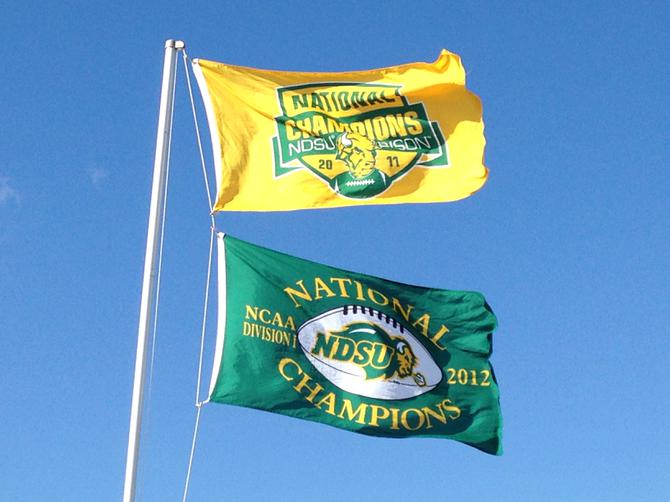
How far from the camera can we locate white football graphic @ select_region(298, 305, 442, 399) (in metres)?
16.3

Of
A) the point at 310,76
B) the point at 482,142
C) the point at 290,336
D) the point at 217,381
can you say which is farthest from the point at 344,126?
the point at 217,381

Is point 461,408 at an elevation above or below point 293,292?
below

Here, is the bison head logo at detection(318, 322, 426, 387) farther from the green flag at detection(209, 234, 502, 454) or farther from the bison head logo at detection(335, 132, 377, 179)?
the bison head logo at detection(335, 132, 377, 179)

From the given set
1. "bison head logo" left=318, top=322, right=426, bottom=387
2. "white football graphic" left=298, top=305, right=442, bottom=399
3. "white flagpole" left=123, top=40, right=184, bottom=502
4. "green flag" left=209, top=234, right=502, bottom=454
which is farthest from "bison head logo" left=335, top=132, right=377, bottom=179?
"white flagpole" left=123, top=40, right=184, bottom=502

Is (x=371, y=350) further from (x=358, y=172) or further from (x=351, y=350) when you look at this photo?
(x=358, y=172)

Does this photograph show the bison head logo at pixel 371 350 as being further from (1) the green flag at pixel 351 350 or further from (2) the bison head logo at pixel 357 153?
(2) the bison head logo at pixel 357 153

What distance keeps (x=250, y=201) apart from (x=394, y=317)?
2.69m

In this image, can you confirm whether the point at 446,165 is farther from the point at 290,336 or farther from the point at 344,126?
the point at 290,336

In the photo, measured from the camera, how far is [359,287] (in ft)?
56.0

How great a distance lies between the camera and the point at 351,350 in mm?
16609

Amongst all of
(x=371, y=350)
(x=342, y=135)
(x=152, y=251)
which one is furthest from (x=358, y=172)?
(x=152, y=251)

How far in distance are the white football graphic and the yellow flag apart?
1.72 metres

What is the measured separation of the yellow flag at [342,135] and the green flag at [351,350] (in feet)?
3.66

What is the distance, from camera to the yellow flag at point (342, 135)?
1694 cm
